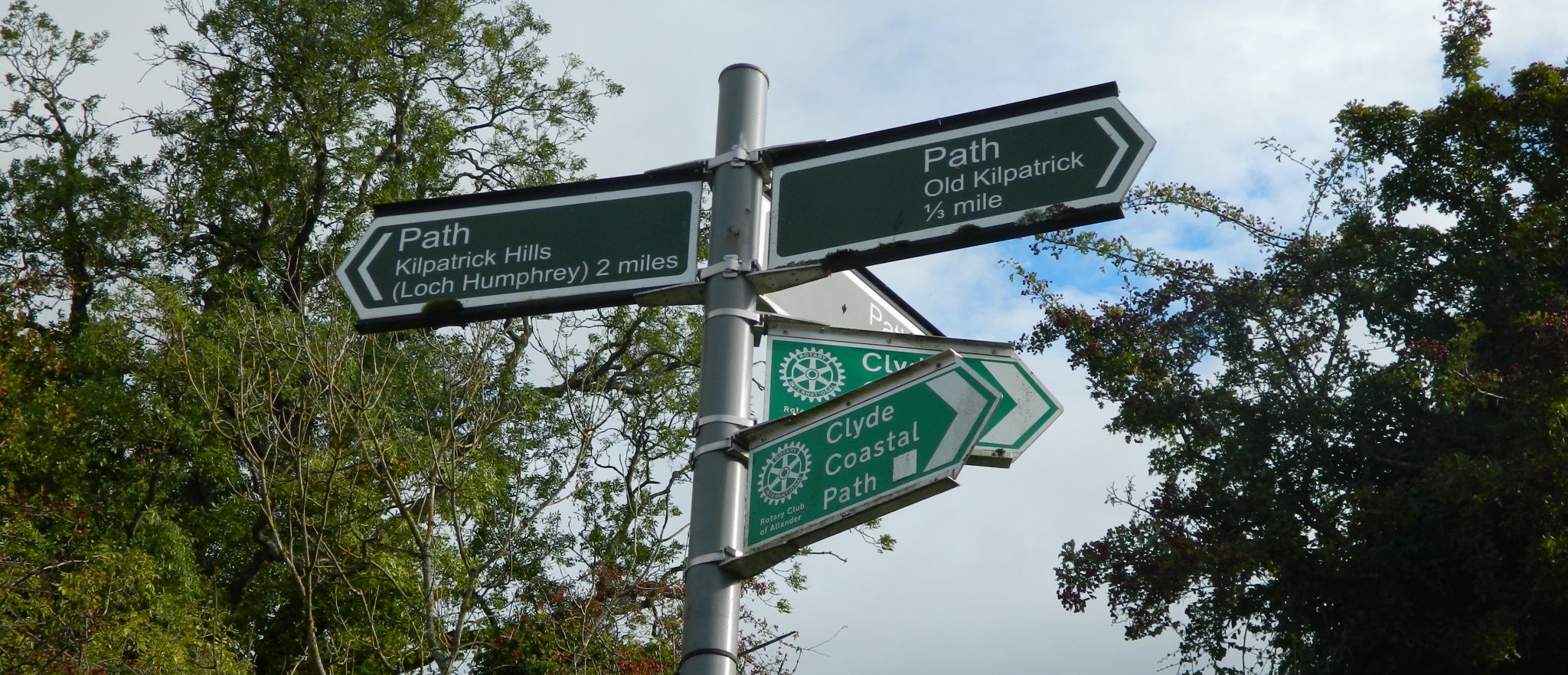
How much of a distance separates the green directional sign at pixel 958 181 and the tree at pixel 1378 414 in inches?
291

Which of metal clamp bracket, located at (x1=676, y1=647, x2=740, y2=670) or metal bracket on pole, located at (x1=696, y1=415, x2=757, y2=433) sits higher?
metal bracket on pole, located at (x1=696, y1=415, x2=757, y2=433)

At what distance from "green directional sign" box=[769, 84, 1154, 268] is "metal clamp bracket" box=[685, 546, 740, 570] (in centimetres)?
62

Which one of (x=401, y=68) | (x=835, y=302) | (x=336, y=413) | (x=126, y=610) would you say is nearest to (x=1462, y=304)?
(x=336, y=413)

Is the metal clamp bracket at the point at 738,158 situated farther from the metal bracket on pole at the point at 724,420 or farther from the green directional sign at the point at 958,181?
the metal bracket on pole at the point at 724,420

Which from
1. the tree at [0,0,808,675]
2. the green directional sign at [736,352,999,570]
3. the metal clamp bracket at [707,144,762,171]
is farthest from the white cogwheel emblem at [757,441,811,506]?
the tree at [0,0,808,675]

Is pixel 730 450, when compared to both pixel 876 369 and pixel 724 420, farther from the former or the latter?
pixel 876 369

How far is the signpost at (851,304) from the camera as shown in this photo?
3.15 meters

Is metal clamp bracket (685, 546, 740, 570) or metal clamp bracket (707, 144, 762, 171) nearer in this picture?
metal clamp bracket (685, 546, 740, 570)

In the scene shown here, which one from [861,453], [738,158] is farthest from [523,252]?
[861,453]

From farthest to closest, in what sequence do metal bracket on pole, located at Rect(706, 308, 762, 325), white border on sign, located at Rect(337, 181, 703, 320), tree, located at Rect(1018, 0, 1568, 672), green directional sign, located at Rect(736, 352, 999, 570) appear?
tree, located at Rect(1018, 0, 1568, 672) → white border on sign, located at Rect(337, 181, 703, 320) → metal bracket on pole, located at Rect(706, 308, 762, 325) → green directional sign, located at Rect(736, 352, 999, 570)

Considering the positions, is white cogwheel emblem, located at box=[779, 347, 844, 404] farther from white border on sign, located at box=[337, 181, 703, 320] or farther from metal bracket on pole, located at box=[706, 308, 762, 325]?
white border on sign, located at box=[337, 181, 703, 320]

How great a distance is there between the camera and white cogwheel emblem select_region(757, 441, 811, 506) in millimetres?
2740

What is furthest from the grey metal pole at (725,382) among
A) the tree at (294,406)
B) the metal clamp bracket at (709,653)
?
the tree at (294,406)

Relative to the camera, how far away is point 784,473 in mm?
2768
